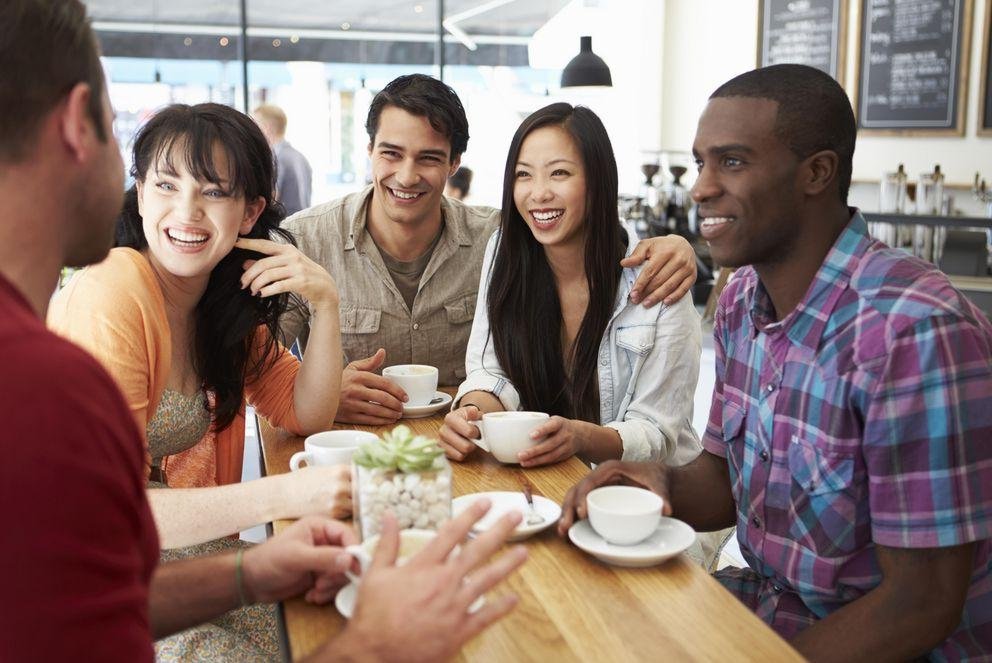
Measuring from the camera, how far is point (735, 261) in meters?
1.51

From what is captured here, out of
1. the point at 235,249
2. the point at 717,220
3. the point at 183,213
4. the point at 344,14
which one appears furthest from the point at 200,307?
the point at 344,14

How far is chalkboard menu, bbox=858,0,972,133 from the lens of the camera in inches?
238

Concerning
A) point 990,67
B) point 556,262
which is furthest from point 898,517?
point 990,67

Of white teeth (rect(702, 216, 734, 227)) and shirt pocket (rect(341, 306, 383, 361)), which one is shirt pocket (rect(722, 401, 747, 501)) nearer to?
white teeth (rect(702, 216, 734, 227))

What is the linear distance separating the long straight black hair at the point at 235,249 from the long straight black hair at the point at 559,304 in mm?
554

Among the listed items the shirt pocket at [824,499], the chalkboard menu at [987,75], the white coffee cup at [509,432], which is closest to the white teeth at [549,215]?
the white coffee cup at [509,432]

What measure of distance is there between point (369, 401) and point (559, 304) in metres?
0.57

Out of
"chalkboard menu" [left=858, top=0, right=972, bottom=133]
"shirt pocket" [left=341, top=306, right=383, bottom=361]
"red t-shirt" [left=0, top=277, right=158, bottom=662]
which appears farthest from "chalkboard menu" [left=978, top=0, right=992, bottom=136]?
"red t-shirt" [left=0, top=277, right=158, bottom=662]

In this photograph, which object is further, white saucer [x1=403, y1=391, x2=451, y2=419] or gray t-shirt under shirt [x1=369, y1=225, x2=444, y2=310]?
gray t-shirt under shirt [x1=369, y1=225, x2=444, y2=310]

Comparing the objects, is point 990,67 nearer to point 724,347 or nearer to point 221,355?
point 724,347

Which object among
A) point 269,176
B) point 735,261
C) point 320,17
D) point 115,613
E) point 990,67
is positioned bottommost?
point 115,613

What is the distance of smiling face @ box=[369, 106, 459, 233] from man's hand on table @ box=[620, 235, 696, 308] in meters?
0.67

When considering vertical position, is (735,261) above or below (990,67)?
below

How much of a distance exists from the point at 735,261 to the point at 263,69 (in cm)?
739
